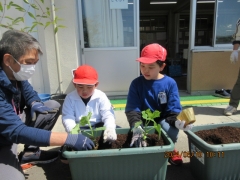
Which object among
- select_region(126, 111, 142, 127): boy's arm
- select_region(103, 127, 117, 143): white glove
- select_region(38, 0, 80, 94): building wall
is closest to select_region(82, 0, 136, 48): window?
select_region(38, 0, 80, 94): building wall

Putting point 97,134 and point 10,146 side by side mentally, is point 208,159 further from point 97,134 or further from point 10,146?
point 10,146

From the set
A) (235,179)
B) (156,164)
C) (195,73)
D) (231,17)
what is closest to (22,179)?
(156,164)

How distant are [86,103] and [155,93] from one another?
2.04ft

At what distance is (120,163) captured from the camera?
1358 mm

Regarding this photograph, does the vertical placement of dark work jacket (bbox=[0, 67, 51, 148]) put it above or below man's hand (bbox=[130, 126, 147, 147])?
above

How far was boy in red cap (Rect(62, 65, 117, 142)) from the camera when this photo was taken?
1.72 m

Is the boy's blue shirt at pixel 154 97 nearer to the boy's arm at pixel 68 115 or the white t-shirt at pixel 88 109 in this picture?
the white t-shirt at pixel 88 109

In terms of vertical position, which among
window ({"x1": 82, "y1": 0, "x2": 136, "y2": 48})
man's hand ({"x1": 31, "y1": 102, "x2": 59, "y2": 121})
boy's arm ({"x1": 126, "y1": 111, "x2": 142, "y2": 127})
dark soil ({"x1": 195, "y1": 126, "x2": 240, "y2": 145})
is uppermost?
window ({"x1": 82, "y1": 0, "x2": 136, "y2": 48})

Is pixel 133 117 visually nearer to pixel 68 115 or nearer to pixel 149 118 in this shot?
pixel 149 118

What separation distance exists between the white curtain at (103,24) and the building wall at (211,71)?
1.50m

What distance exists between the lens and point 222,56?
158 inches

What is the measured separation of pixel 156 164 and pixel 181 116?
40 centimetres

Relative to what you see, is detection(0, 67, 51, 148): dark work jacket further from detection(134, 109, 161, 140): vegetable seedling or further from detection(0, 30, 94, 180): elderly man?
detection(134, 109, 161, 140): vegetable seedling

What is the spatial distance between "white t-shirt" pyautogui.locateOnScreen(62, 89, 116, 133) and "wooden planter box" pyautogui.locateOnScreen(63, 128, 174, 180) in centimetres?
45
